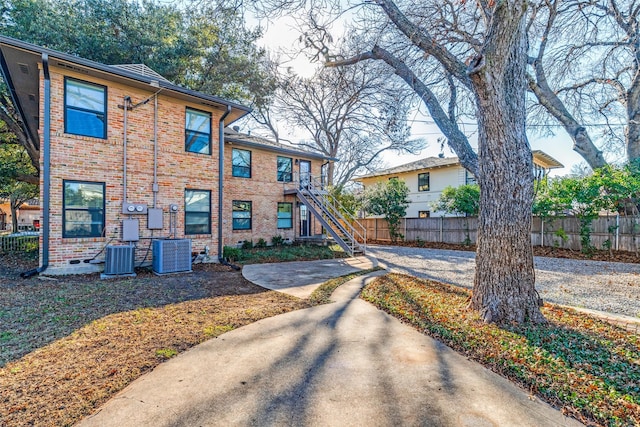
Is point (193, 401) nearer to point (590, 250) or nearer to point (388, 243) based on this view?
point (590, 250)

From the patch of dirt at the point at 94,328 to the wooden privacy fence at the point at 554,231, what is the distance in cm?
952

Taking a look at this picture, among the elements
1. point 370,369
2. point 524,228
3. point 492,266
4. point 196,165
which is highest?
point 196,165

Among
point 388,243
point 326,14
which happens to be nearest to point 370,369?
point 326,14

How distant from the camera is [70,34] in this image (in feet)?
36.1

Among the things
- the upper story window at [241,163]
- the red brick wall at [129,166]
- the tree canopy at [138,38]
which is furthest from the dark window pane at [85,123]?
the upper story window at [241,163]

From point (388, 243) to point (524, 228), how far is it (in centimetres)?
1452

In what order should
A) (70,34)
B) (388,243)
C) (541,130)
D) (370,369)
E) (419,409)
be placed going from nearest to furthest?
(419,409)
(370,369)
(70,34)
(541,130)
(388,243)

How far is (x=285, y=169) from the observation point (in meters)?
14.8

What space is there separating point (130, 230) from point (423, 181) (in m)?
19.4

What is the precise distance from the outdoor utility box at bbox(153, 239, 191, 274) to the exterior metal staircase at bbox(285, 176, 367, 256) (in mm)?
5481

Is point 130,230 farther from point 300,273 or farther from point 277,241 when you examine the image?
point 277,241

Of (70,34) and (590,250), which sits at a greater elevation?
(70,34)

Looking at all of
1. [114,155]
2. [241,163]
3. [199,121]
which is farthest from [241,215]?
[114,155]

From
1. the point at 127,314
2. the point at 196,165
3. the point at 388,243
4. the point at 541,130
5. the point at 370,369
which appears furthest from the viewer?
the point at 388,243
